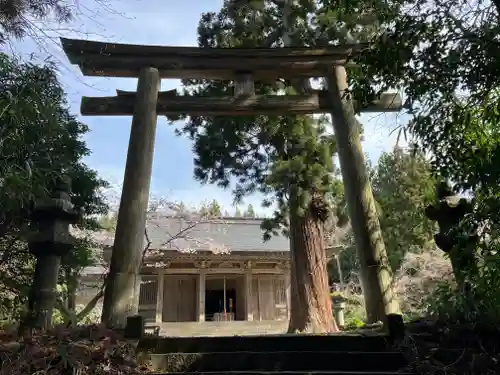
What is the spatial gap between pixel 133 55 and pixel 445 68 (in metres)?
4.08

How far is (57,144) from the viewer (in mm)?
5074

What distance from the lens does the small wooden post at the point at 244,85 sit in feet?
18.6

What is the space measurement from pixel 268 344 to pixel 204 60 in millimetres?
3967

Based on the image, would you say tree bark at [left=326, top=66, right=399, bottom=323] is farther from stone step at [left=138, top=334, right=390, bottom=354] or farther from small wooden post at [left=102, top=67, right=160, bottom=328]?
small wooden post at [left=102, top=67, right=160, bottom=328]

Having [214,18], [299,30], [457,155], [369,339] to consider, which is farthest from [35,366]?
[214,18]

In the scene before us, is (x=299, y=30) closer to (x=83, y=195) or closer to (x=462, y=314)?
(x=83, y=195)

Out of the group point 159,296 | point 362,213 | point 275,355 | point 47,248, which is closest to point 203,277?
point 159,296

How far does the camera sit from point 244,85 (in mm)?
5730

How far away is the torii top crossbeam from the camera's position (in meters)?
5.27

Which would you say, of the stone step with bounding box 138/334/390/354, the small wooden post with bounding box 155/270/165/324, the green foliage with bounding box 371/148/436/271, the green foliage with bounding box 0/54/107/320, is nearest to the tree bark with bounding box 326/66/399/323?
the stone step with bounding box 138/334/390/354

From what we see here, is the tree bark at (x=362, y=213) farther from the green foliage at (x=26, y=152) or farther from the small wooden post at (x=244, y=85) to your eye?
the green foliage at (x=26, y=152)

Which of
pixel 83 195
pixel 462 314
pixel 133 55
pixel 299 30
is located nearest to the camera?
pixel 462 314

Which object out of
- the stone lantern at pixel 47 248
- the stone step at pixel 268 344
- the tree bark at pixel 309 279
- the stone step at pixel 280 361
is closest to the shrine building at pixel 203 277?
the tree bark at pixel 309 279

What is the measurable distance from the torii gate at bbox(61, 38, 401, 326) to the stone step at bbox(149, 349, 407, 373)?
1802 mm
